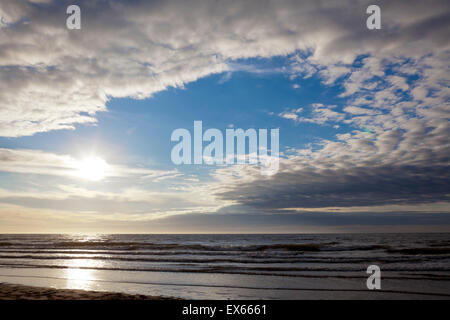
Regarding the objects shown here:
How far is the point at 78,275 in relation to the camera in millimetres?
18766

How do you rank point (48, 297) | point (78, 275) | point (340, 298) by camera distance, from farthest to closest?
point (78, 275)
point (340, 298)
point (48, 297)
